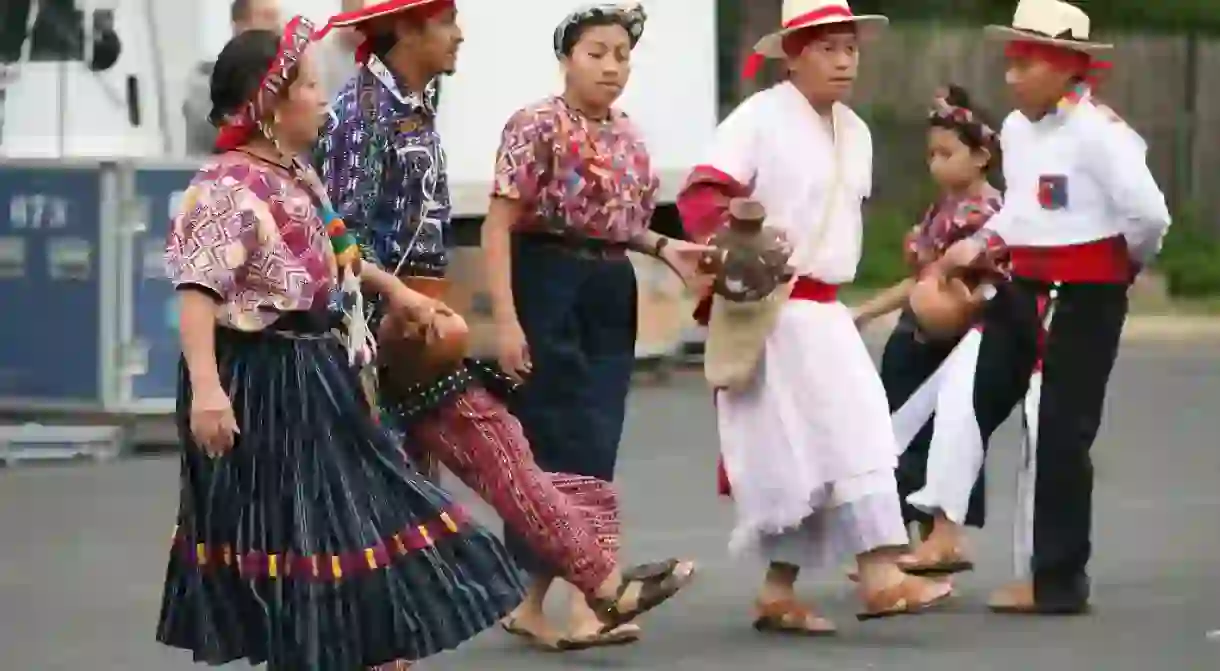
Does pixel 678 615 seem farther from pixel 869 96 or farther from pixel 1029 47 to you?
pixel 869 96

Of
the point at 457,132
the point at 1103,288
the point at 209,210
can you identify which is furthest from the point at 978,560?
the point at 457,132

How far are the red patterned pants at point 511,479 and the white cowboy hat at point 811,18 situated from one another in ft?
4.62

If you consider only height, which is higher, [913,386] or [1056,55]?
[1056,55]

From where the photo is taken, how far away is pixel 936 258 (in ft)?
26.8

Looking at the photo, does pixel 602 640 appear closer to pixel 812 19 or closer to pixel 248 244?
pixel 812 19

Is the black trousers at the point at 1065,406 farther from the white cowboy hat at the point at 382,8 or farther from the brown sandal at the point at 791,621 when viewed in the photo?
the white cowboy hat at the point at 382,8

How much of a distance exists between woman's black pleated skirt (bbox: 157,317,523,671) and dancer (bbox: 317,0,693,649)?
75 cm

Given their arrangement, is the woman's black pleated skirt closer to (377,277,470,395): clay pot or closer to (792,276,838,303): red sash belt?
(377,277,470,395): clay pot

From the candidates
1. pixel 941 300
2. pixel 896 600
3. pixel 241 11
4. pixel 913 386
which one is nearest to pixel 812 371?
pixel 896 600

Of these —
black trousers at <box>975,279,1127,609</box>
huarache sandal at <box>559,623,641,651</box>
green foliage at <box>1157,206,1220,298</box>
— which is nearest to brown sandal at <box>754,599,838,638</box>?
huarache sandal at <box>559,623,641,651</box>

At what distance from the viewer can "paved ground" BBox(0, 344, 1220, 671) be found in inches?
276

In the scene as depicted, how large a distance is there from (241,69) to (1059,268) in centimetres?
300

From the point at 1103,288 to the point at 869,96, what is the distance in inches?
646

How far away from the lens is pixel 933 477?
26.1 ft
